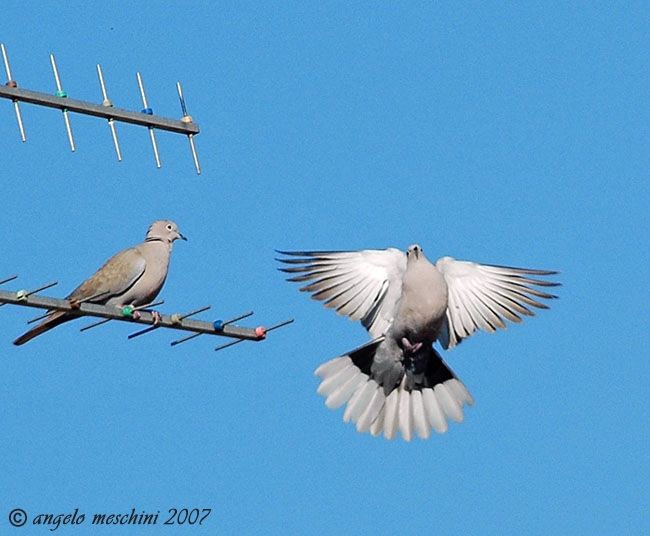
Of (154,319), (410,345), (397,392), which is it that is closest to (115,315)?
(154,319)

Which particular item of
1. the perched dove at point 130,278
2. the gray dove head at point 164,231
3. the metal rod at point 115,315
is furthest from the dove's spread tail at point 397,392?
the metal rod at point 115,315

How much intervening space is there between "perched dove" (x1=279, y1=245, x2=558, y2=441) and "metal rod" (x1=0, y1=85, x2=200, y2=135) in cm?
302

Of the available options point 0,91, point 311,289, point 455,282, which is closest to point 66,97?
point 0,91

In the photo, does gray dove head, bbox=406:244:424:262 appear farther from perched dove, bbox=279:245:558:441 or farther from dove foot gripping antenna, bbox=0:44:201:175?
dove foot gripping antenna, bbox=0:44:201:175

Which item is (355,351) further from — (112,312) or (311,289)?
(112,312)

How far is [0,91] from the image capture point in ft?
37.7

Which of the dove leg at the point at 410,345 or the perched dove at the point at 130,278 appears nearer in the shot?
the perched dove at the point at 130,278

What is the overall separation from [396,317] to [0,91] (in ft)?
15.6

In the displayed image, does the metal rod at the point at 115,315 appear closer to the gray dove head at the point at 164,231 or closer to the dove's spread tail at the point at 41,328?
the dove's spread tail at the point at 41,328

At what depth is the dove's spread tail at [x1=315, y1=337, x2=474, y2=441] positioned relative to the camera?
14.9 m

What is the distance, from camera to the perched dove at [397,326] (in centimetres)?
1494

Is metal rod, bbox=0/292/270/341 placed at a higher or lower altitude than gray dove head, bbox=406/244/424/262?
lower

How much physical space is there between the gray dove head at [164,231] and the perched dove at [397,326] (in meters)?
1.11

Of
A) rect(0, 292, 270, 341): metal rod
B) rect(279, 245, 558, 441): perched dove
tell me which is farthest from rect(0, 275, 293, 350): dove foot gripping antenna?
rect(279, 245, 558, 441): perched dove
